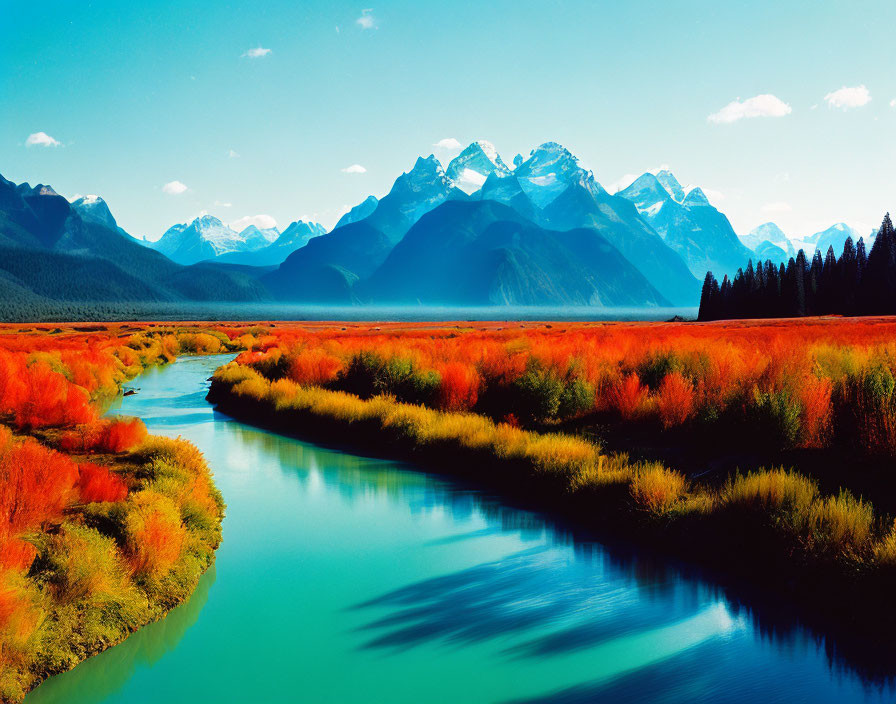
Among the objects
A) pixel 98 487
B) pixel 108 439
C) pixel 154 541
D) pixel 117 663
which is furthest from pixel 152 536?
pixel 108 439

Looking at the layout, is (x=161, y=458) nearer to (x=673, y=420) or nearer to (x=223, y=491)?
(x=223, y=491)

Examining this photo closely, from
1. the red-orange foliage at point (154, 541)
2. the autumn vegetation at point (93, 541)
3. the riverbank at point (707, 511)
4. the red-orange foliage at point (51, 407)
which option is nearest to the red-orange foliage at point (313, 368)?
the riverbank at point (707, 511)

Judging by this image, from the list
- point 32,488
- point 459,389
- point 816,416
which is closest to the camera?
point 32,488

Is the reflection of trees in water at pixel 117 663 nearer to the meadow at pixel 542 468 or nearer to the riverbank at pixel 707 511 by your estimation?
the meadow at pixel 542 468

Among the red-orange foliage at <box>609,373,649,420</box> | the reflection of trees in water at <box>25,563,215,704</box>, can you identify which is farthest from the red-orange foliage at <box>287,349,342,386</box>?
the reflection of trees in water at <box>25,563,215,704</box>

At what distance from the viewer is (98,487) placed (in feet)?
35.1

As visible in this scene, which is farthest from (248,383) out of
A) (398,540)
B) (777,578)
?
(777,578)

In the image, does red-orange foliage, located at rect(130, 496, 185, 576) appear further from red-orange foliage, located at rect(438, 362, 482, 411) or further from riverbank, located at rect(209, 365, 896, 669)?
red-orange foliage, located at rect(438, 362, 482, 411)

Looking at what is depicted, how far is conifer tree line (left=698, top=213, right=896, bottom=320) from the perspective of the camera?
2884 inches

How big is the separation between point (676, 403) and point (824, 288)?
266ft

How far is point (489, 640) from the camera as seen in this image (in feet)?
27.2

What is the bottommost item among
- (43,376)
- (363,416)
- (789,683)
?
(789,683)

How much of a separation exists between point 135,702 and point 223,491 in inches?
326

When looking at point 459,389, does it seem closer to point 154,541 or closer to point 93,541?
point 154,541
